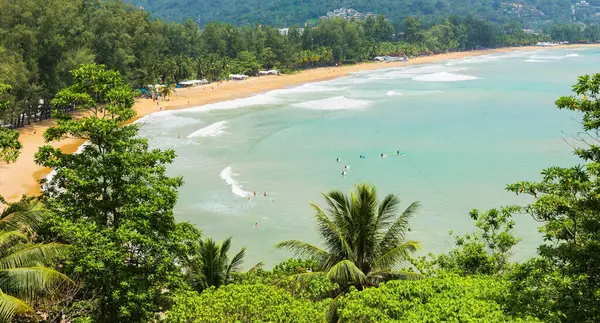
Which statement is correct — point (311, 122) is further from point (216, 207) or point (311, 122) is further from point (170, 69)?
point (170, 69)

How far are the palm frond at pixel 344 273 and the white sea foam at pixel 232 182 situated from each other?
767 inches

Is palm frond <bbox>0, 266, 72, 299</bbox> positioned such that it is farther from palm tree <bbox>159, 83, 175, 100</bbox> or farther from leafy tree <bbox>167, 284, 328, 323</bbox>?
palm tree <bbox>159, 83, 175, 100</bbox>

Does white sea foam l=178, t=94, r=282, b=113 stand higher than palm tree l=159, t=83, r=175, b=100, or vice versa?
palm tree l=159, t=83, r=175, b=100

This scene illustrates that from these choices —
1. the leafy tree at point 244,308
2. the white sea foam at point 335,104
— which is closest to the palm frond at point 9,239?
the leafy tree at point 244,308

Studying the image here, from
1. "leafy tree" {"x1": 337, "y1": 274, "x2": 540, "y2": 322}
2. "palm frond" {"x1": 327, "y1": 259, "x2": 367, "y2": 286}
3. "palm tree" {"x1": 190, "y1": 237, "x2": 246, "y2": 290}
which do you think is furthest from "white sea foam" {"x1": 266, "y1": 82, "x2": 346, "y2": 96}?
"leafy tree" {"x1": 337, "y1": 274, "x2": 540, "y2": 322}

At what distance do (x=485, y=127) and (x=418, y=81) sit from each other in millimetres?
40676

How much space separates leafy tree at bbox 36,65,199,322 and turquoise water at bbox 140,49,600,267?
1062 cm

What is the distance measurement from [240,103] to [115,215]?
54601 mm

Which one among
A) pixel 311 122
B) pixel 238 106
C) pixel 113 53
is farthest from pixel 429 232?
pixel 113 53

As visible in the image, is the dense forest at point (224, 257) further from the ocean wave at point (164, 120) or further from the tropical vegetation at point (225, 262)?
the ocean wave at point (164, 120)

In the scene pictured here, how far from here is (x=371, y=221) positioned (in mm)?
14219

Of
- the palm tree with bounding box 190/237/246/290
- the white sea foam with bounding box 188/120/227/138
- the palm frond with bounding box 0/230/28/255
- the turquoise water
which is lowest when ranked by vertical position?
the turquoise water

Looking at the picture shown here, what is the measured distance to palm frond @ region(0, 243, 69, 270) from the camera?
35.9 feet

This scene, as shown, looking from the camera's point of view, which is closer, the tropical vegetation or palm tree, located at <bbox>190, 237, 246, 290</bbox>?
the tropical vegetation
